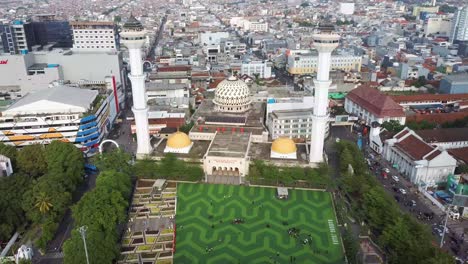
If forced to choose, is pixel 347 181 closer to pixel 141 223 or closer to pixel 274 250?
pixel 274 250

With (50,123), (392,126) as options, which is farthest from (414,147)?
(50,123)

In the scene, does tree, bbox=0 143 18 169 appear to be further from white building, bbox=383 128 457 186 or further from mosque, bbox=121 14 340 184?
white building, bbox=383 128 457 186

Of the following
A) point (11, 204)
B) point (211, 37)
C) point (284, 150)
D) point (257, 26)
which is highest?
point (257, 26)

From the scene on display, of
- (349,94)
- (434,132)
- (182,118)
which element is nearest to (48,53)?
(182,118)

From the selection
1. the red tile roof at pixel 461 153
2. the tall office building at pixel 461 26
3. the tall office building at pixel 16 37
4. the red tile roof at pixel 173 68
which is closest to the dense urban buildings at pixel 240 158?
the red tile roof at pixel 461 153

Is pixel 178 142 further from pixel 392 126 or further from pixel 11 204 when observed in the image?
pixel 392 126

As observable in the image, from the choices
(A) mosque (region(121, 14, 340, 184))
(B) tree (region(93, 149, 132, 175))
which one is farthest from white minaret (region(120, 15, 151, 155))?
(B) tree (region(93, 149, 132, 175))
